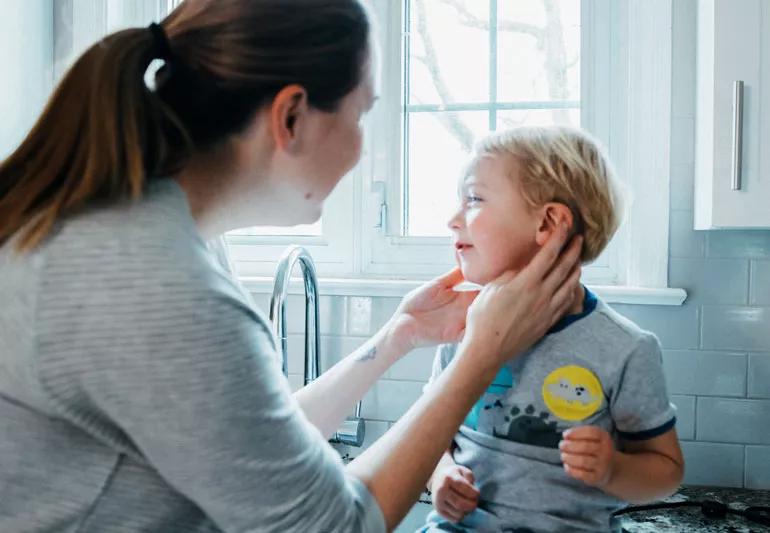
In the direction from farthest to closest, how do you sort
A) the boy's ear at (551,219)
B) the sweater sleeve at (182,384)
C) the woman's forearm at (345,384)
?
the woman's forearm at (345,384), the boy's ear at (551,219), the sweater sleeve at (182,384)

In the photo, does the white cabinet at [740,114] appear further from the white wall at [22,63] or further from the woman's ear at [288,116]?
the white wall at [22,63]

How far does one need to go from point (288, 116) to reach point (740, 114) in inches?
38.2

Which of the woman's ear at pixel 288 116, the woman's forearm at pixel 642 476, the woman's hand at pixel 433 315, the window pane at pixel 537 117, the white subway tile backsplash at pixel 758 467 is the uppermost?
the window pane at pixel 537 117

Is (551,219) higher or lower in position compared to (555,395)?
higher

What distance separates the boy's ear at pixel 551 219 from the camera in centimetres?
116

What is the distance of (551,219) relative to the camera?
46.5 inches

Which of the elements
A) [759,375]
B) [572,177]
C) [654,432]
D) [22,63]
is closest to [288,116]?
[572,177]

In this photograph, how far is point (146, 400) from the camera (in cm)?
68

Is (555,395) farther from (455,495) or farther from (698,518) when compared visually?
(698,518)

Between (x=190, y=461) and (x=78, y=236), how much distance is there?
9.6 inches

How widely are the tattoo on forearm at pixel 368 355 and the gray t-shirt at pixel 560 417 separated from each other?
25 cm

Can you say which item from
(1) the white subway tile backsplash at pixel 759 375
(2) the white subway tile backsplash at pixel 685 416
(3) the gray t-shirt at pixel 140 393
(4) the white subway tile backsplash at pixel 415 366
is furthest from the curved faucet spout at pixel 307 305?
(1) the white subway tile backsplash at pixel 759 375

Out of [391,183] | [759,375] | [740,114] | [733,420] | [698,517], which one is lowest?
[698,517]

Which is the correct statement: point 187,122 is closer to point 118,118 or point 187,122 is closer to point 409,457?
point 118,118
